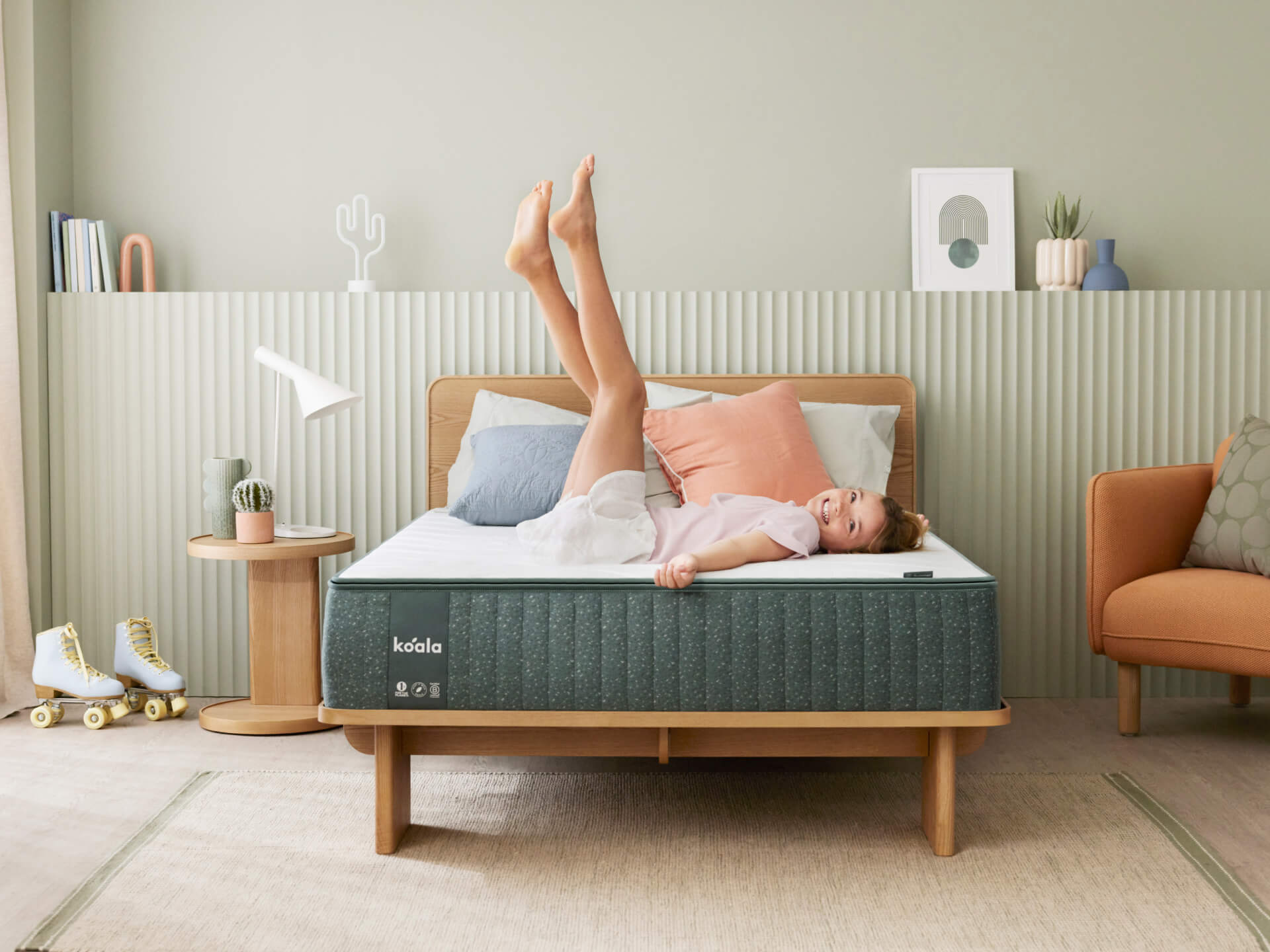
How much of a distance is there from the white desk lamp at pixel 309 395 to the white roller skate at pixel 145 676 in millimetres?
517

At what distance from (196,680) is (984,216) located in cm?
290

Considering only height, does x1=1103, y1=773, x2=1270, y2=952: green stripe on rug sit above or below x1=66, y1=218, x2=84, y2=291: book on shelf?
below

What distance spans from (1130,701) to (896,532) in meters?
1.03

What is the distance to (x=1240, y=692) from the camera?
10.2 feet

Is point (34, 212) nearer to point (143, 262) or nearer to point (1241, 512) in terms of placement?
point (143, 262)

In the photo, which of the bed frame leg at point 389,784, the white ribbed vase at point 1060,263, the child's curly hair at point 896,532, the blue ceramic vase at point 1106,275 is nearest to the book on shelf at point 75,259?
the bed frame leg at point 389,784

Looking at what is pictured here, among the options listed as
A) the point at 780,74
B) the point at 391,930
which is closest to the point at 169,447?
the point at 391,930

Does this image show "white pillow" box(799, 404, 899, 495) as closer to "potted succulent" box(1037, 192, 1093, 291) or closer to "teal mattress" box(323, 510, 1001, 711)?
"potted succulent" box(1037, 192, 1093, 291)

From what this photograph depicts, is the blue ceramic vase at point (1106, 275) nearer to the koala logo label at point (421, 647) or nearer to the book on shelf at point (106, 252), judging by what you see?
the koala logo label at point (421, 647)

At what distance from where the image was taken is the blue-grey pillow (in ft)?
9.04

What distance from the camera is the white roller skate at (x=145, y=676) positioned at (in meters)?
2.93

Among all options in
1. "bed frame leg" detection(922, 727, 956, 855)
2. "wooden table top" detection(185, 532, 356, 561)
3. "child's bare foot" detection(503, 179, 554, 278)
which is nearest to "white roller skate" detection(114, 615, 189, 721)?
"wooden table top" detection(185, 532, 356, 561)

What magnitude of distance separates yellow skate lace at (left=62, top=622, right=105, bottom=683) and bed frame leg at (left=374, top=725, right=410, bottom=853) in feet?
4.25

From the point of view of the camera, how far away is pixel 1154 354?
3.23 m
